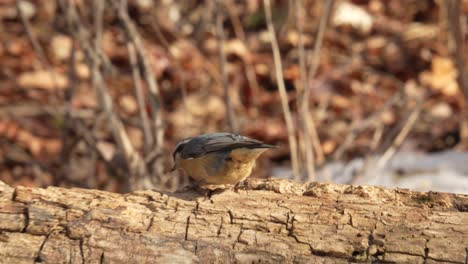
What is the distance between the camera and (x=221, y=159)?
3.03 meters

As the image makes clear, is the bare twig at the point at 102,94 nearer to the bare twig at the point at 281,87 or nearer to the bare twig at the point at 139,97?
the bare twig at the point at 139,97

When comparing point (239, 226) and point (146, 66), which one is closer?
point (239, 226)

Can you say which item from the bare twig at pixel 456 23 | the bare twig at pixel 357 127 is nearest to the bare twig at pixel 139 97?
the bare twig at pixel 357 127

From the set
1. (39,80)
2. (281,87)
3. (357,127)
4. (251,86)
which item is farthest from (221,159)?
(39,80)

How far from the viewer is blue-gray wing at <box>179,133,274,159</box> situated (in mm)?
2957

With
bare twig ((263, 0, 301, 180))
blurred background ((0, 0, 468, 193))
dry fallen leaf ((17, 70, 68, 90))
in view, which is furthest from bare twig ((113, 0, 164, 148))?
dry fallen leaf ((17, 70, 68, 90))

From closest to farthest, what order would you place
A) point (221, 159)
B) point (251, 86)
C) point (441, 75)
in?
point (221, 159) < point (251, 86) < point (441, 75)

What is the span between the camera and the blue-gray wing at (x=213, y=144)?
2.96 meters

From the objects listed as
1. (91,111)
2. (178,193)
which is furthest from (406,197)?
(91,111)

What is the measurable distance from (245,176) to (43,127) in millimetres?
3323

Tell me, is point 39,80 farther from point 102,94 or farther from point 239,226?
point 239,226

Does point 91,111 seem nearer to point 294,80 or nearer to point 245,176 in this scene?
point 294,80

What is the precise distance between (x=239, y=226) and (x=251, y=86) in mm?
3691

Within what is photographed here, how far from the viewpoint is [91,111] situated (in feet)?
18.6
